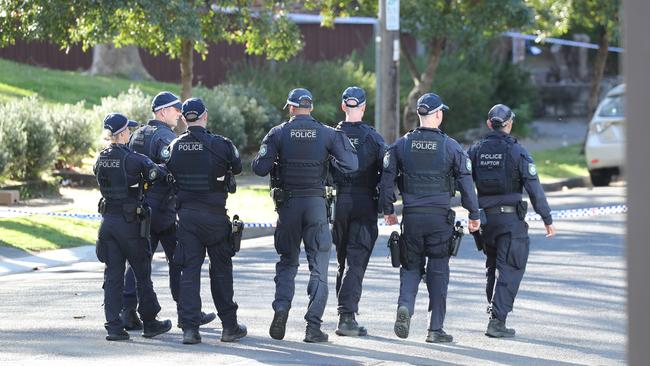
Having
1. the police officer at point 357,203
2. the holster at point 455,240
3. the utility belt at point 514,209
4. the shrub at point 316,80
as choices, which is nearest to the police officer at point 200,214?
the police officer at point 357,203

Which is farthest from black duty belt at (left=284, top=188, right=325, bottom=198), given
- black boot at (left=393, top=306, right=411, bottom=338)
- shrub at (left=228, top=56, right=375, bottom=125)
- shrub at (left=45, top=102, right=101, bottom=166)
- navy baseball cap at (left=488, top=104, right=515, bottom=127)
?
shrub at (left=228, top=56, right=375, bottom=125)

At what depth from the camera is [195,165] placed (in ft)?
27.8

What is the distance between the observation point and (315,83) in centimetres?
2859

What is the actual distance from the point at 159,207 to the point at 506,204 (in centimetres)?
256

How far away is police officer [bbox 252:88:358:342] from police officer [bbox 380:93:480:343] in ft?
1.42

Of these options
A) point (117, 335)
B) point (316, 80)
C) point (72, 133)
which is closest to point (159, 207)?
point (117, 335)

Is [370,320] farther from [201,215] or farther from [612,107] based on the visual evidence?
[612,107]

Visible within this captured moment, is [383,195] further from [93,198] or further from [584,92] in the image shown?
[584,92]

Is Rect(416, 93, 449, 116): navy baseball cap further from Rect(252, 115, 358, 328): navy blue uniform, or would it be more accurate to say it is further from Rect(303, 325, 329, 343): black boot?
Rect(303, 325, 329, 343): black boot

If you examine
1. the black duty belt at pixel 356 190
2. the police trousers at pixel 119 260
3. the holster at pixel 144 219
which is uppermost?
the black duty belt at pixel 356 190

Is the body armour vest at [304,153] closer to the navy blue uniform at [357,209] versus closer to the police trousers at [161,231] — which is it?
the navy blue uniform at [357,209]

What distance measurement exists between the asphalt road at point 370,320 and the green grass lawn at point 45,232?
42.0 inches

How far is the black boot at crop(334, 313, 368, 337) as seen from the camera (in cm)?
882

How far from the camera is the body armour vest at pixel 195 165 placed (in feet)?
27.8
